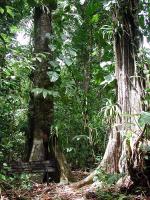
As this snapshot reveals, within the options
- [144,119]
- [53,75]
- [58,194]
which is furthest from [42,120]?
[144,119]

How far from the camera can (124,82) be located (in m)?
4.98

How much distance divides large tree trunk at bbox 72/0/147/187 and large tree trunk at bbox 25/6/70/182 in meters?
1.34

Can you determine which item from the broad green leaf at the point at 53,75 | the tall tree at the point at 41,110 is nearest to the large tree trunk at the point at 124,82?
the broad green leaf at the point at 53,75

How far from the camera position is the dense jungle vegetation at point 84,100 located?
4.25 meters

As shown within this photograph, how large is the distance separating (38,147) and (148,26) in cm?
278

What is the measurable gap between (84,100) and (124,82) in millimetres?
2942

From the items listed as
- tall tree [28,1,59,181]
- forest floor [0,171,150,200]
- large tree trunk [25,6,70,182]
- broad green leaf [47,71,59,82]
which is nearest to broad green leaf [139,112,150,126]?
forest floor [0,171,150,200]

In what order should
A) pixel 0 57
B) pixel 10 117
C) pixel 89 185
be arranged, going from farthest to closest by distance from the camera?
pixel 10 117
pixel 89 185
pixel 0 57

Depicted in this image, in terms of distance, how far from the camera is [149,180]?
406cm

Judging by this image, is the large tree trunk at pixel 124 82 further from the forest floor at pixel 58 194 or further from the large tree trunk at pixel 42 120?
the large tree trunk at pixel 42 120

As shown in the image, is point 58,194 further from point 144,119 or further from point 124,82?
point 144,119

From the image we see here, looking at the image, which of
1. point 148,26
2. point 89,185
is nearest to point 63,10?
point 148,26

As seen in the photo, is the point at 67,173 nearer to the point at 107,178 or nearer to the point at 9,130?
the point at 107,178

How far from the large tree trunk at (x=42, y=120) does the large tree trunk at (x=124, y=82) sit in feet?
4.40
